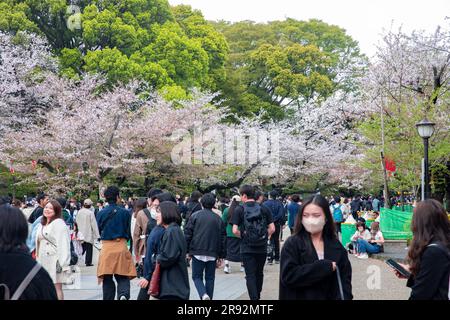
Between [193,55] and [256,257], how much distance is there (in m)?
29.4

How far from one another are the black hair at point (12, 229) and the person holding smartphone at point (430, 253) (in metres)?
2.54

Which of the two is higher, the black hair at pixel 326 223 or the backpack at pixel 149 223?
the black hair at pixel 326 223

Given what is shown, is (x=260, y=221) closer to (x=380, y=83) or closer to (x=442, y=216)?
(x=442, y=216)

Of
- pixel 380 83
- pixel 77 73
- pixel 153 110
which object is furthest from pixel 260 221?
pixel 77 73

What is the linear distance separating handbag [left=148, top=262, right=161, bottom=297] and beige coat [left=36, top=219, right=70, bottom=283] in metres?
1.74

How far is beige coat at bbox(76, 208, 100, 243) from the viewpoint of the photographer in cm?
1445

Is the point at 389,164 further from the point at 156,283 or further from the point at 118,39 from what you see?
the point at 118,39

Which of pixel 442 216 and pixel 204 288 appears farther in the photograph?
pixel 204 288

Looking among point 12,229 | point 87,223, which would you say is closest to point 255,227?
point 12,229

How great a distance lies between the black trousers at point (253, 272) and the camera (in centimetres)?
908

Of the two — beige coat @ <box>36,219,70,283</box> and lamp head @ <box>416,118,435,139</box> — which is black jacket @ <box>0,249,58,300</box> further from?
lamp head @ <box>416,118,435,139</box>

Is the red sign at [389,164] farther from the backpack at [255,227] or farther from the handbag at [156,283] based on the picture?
the handbag at [156,283]

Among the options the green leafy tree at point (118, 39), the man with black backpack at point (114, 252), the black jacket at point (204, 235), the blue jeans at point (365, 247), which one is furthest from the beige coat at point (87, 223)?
the green leafy tree at point (118, 39)
